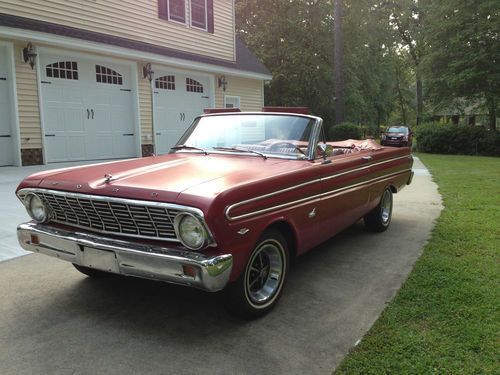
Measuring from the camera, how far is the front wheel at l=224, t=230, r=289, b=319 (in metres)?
3.21

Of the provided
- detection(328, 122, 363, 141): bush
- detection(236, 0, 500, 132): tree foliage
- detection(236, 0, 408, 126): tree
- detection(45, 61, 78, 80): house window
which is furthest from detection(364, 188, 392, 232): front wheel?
detection(236, 0, 408, 126): tree

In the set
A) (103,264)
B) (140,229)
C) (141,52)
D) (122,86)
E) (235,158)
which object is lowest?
(103,264)

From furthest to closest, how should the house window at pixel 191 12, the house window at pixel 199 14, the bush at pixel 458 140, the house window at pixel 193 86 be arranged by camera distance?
the bush at pixel 458 140, the house window at pixel 199 14, the house window at pixel 193 86, the house window at pixel 191 12

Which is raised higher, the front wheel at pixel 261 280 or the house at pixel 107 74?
the house at pixel 107 74

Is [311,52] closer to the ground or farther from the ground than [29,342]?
farther from the ground

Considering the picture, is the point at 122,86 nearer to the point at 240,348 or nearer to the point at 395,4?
the point at 240,348

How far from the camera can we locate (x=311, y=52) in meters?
27.5

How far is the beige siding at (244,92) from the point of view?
16.1 meters

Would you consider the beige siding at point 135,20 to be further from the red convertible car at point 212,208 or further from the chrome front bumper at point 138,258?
the chrome front bumper at point 138,258

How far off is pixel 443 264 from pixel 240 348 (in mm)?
2597

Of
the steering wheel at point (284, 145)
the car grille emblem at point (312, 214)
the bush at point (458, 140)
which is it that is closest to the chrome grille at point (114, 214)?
the car grille emblem at point (312, 214)

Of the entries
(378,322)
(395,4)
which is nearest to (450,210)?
(378,322)

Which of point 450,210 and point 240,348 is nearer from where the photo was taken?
point 240,348

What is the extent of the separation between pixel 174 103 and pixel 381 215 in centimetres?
967
